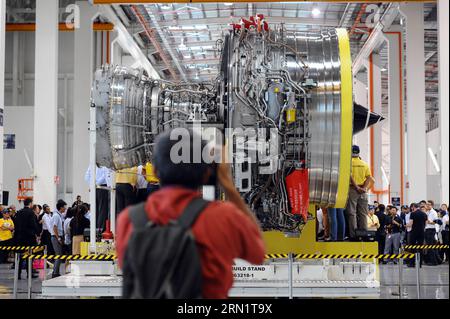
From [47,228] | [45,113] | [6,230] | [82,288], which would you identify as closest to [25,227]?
[6,230]

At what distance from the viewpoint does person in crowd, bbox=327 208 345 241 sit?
28.9ft

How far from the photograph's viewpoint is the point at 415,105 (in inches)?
811

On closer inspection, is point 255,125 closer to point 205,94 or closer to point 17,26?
point 205,94

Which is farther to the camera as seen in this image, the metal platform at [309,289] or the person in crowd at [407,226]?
the person in crowd at [407,226]

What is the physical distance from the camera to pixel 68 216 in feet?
44.1

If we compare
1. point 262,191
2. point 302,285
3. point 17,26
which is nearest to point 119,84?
point 262,191

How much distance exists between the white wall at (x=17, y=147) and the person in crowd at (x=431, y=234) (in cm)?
1341

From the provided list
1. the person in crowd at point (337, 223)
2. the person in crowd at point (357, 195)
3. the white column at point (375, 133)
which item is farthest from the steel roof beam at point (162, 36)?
the person in crowd at point (337, 223)

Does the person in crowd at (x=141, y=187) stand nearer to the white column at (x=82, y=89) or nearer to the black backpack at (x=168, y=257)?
the black backpack at (x=168, y=257)

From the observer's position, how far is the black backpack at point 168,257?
2.57 m

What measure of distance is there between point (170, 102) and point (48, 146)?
386 inches

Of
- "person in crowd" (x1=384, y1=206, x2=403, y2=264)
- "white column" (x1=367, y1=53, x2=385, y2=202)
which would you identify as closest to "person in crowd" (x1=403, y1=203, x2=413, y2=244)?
"person in crowd" (x1=384, y1=206, x2=403, y2=264)

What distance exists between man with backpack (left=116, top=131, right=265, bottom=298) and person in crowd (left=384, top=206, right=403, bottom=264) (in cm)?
1343

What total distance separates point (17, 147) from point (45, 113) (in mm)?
7112
